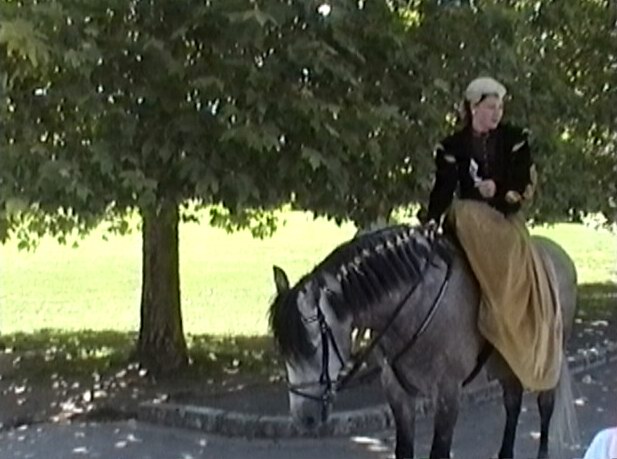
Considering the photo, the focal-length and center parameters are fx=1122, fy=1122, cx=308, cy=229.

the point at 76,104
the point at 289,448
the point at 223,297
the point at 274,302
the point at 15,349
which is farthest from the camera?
the point at 223,297

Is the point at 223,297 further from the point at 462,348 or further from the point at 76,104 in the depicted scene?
the point at 462,348

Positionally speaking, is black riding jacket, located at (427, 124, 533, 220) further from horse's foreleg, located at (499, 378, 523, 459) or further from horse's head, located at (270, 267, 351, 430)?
horse's foreleg, located at (499, 378, 523, 459)

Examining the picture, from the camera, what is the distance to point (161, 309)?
9.29 m

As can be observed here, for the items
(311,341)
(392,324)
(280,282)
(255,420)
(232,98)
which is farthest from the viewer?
(255,420)

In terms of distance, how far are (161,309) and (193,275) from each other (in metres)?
7.81

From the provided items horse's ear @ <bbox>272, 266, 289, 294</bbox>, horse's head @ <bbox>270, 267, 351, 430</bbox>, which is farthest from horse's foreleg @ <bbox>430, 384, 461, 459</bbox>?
horse's ear @ <bbox>272, 266, 289, 294</bbox>

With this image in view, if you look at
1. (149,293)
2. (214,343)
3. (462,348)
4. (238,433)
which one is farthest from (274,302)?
(214,343)

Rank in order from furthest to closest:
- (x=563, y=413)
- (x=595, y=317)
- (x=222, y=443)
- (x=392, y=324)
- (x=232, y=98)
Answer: (x=595, y=317)
(x=222, y=443)
(x=232, y=98)
(x=563, y=413)
(x=392, y=324)

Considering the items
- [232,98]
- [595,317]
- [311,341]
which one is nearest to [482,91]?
[311,341]

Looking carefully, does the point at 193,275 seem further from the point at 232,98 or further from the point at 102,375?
the point at 232,98

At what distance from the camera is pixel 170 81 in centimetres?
638

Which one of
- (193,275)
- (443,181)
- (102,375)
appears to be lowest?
(102,375)

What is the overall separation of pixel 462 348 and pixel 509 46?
9.90ft

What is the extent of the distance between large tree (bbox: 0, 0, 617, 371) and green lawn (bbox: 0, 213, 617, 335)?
312 centimetres
